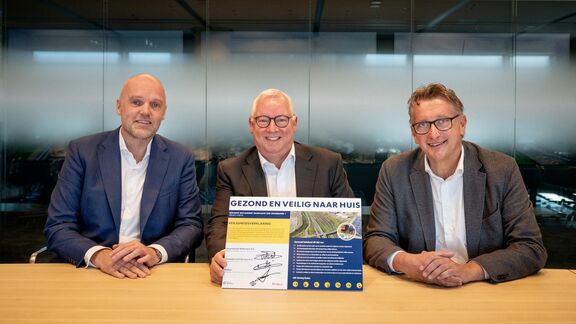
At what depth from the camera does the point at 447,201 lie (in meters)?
2.29

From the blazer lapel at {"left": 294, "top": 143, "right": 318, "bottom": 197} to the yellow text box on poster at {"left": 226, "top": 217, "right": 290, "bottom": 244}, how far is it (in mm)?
808

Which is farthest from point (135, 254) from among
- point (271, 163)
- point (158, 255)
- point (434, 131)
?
point (434, 131)

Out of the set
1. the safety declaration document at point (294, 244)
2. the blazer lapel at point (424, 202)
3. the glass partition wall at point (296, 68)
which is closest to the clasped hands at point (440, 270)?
the safety declaration document at point (294, 244)

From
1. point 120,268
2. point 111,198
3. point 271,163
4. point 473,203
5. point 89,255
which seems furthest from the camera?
point 271,163

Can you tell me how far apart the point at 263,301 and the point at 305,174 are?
117 centimetres

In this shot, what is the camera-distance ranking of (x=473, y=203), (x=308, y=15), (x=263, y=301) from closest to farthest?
(x=263, y=301)
(x=473, y=203)
(x=308, y=15)

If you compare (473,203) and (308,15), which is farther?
(308,15)

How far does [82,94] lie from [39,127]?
2.20ft

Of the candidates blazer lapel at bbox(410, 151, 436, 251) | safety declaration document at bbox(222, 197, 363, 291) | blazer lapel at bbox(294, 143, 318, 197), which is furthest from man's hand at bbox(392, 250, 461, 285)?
blazer lapel at bbox(294, 143, 318, 197)

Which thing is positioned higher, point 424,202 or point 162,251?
point 424,202

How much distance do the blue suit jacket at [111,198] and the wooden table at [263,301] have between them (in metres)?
0.57

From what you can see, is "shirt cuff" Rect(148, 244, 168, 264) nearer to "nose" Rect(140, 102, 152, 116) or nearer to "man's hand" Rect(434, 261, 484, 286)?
"nose" Rect(140, 102, 152, 116)

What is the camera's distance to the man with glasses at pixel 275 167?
2566mm

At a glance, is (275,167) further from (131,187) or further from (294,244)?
(294,244)
